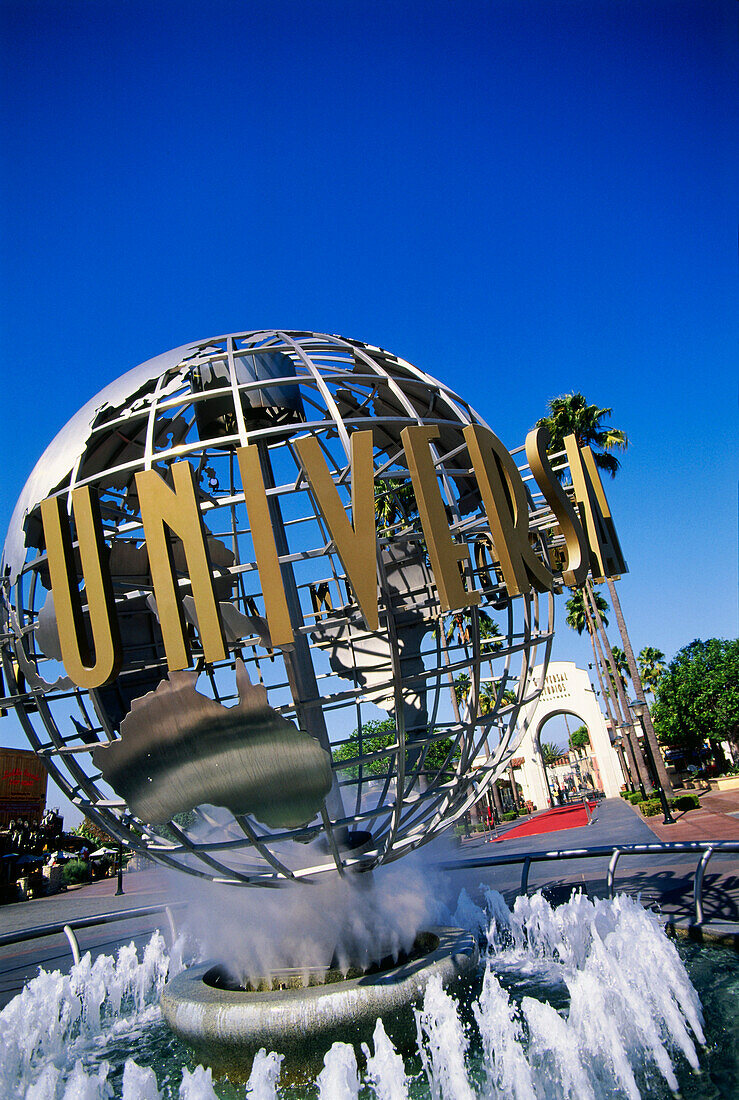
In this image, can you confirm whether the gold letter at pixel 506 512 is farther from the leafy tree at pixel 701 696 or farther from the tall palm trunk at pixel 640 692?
the leafy tree at pixel 701 696

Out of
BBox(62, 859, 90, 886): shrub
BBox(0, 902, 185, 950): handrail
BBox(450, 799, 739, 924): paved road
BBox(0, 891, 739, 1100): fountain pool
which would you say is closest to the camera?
BBox(0, 891, 739, 1100): fountain pool

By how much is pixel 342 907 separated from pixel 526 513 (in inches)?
141

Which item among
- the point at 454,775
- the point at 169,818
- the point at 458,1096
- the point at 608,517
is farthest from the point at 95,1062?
the point at 608,517

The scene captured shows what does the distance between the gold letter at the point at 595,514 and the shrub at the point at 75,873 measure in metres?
30.6

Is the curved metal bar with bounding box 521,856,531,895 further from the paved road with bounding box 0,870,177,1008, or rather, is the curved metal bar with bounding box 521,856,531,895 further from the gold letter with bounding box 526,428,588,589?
the gold letter with bounding box 526,428,588,589

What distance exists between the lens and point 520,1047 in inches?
163

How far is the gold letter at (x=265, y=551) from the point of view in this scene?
3.93 metres

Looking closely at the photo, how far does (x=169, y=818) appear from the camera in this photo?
14.4 feet

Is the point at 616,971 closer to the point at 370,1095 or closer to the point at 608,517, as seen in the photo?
the point at 370,1095

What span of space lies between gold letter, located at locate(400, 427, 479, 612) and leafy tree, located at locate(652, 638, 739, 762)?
3382 cm

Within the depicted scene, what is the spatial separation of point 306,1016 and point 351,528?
3386 mm

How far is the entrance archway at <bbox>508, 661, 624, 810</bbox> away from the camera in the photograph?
113ft

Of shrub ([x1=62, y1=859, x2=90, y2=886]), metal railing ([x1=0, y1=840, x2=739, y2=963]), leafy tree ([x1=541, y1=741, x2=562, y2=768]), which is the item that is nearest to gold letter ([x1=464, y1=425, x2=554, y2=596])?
metal railing ([x1=0, y1=840, x2=739, y2=963])

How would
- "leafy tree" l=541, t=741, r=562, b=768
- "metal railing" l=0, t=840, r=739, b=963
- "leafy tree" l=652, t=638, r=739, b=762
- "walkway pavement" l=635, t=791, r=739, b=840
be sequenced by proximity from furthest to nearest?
"leafy tree" l=541, t=741, r=562, b=768, "leafy tree" l=652, t=638, r=739, b=762, "walkway pavement" l=635, t=791, r=739, b=840, "metal railing" l=0, t=840, r=739, b=963
